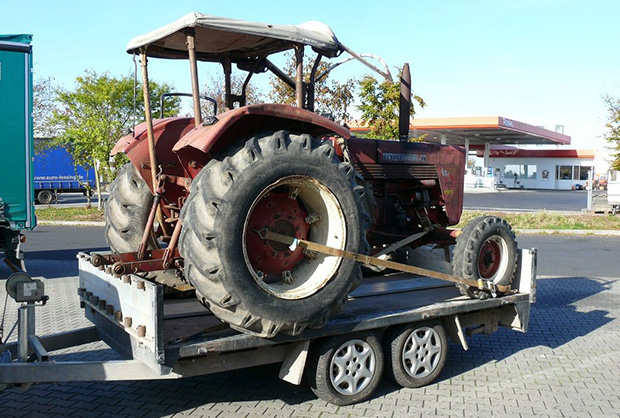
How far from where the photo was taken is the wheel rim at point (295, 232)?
4.47 m

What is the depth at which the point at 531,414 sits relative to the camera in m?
4.79

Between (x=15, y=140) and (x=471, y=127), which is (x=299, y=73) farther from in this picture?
(x=471, y=127)

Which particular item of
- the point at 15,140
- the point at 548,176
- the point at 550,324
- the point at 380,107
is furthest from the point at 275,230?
the point at 548,176

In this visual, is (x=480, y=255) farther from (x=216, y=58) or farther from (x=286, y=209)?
(x=216, y=58)

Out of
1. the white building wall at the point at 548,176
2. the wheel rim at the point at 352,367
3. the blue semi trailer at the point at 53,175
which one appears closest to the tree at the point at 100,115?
the blue semi trailer at the point at 53,175

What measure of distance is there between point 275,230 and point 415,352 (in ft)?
5.80

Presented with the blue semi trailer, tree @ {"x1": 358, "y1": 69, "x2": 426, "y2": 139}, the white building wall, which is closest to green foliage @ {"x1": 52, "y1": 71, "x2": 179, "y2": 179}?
tree @ {"x1": 358, "y1": 69, "x2": 426, "y2": 139}

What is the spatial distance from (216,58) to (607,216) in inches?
785

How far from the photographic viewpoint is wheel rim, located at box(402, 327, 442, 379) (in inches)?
208

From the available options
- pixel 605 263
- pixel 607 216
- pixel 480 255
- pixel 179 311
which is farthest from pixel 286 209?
pixel 607 216

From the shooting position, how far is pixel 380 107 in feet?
59.3

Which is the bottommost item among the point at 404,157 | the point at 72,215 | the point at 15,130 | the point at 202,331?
the point at 72,215

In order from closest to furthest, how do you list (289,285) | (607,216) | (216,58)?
(289,285)
(216,58)
(607,216)

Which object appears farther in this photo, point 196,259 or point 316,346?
point 316,346
